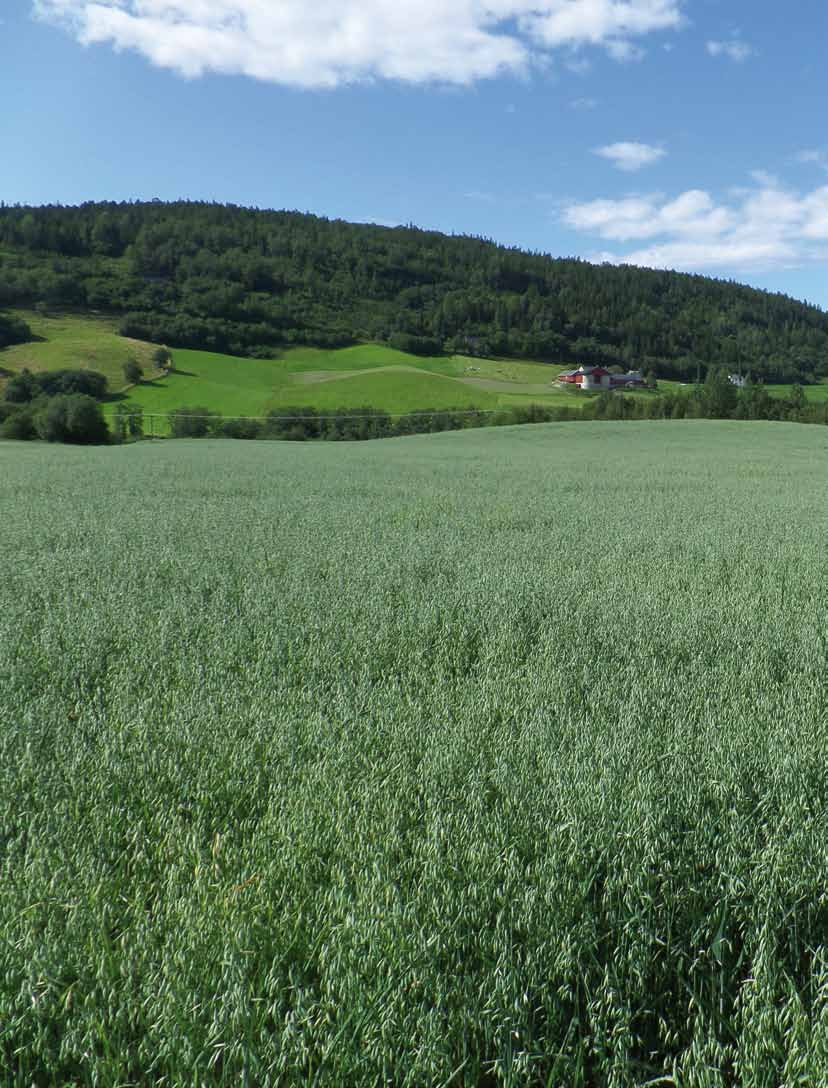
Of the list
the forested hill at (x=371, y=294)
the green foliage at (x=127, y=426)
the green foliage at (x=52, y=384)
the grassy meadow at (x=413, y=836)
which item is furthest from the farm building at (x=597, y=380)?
the grassy meadow at (x=413, y=836)

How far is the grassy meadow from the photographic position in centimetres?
154

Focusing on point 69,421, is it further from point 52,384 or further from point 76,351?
point 76,351

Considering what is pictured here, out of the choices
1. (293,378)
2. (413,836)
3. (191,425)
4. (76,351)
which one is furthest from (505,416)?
(413,836)

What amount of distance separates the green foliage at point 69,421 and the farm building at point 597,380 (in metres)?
60.6

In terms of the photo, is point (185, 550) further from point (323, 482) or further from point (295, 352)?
point (295, 352)

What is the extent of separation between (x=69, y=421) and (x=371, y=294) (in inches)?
4290

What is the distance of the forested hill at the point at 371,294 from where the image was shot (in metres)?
114

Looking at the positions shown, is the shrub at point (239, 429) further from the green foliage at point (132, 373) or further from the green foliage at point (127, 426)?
the green foliage at point (132, 373)

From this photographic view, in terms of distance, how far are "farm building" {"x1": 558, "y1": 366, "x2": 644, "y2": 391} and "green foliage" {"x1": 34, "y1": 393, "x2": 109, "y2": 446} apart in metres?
60.6

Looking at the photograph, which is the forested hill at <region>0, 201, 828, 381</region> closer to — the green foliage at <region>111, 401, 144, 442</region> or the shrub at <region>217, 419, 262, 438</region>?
the green foliage at <region>111, 401, 144, 442</region>

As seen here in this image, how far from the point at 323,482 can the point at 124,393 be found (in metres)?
68.1

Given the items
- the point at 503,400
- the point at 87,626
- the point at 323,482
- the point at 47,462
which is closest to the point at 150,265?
the point at 503,400


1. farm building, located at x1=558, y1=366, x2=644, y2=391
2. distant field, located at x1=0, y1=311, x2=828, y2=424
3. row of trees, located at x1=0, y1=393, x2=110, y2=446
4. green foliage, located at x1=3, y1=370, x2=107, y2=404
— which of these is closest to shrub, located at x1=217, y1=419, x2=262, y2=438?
distant field, located at x1=0, y1=311, x2=828, y2=424

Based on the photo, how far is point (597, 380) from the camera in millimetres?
96000
